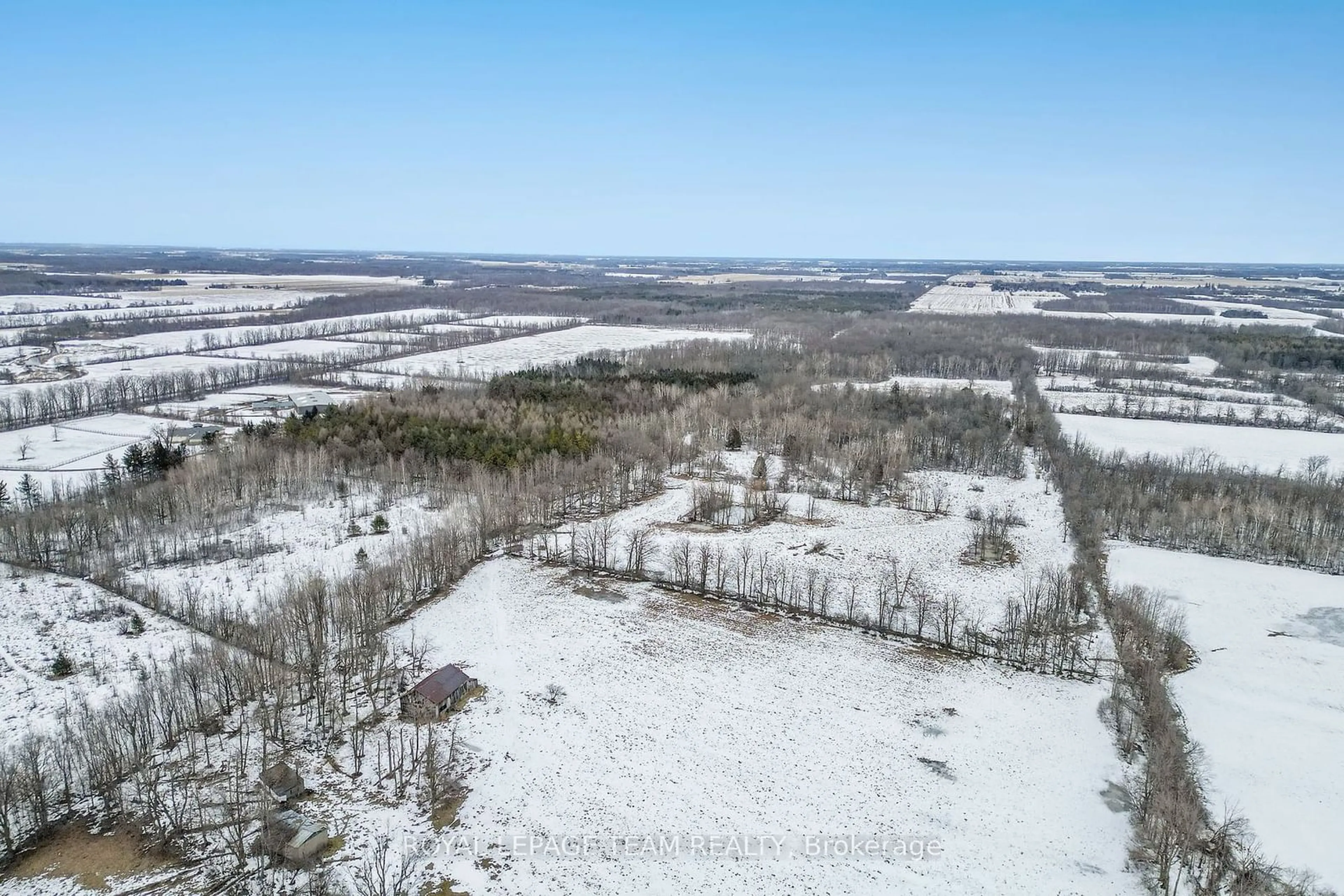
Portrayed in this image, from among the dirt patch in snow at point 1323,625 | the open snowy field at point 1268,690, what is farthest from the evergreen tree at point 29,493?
the dirt patch in snow at point 1323,625

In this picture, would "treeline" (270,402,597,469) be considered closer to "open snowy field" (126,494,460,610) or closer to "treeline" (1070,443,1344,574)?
"open snowy field" (126,494,460,610)

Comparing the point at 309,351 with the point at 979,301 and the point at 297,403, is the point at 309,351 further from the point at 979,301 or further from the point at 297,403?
→ the point at 979,301

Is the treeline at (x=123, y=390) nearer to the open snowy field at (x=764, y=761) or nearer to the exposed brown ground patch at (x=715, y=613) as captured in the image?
the open snowy field at (x=764, y=761)

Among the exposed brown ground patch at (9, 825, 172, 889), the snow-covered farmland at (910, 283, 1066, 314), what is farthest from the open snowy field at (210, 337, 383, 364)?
the snow-covered farmland at (910, 283, 1066, 314)

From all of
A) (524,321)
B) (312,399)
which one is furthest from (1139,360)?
(524,321)

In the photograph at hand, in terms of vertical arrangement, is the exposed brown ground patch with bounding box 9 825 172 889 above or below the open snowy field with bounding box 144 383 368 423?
below

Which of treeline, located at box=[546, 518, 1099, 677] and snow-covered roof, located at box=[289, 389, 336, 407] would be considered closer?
treeline, located at box=[546, 518, 1099, 677]

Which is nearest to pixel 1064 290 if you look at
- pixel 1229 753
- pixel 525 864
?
pixel 1229 753
